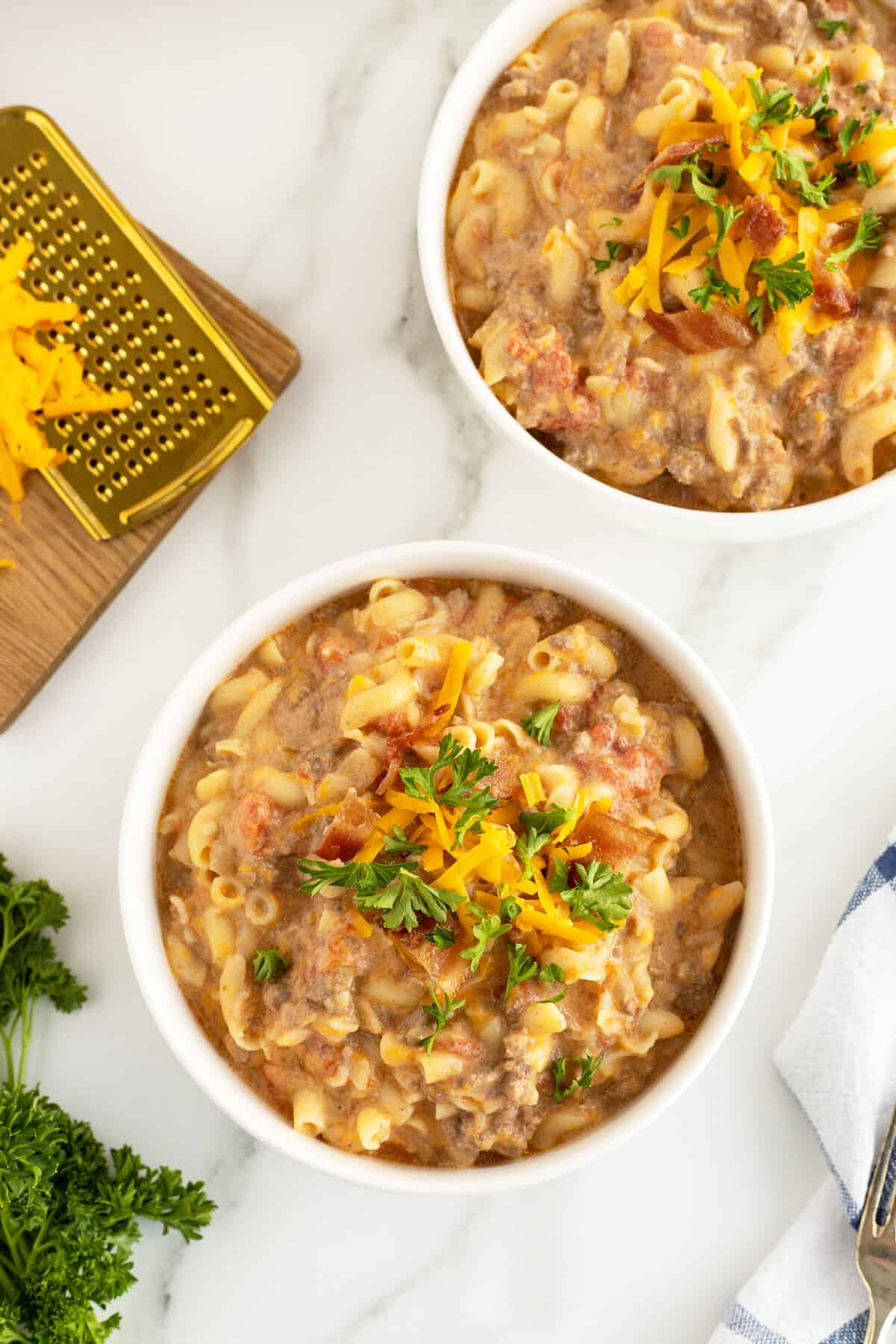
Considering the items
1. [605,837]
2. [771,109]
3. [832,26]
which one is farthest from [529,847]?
[832,26]

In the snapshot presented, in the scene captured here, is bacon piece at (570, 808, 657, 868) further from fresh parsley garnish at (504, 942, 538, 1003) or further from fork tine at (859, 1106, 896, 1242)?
fork tine at (859, 1106, 896, 1242)

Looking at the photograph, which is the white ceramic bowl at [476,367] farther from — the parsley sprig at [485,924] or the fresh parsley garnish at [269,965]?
the fresh parsley garnish at [269,965]

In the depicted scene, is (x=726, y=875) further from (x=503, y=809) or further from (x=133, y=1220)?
(x=133, y=1220)

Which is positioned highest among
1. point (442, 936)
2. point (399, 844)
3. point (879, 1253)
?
point (399, 844)

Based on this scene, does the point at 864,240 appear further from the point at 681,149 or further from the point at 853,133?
the point at 681,149

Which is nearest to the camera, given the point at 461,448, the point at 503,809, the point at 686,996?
the point at 503,809

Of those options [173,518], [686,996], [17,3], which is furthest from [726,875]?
[17,3]

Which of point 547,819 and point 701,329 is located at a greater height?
point 701,329
